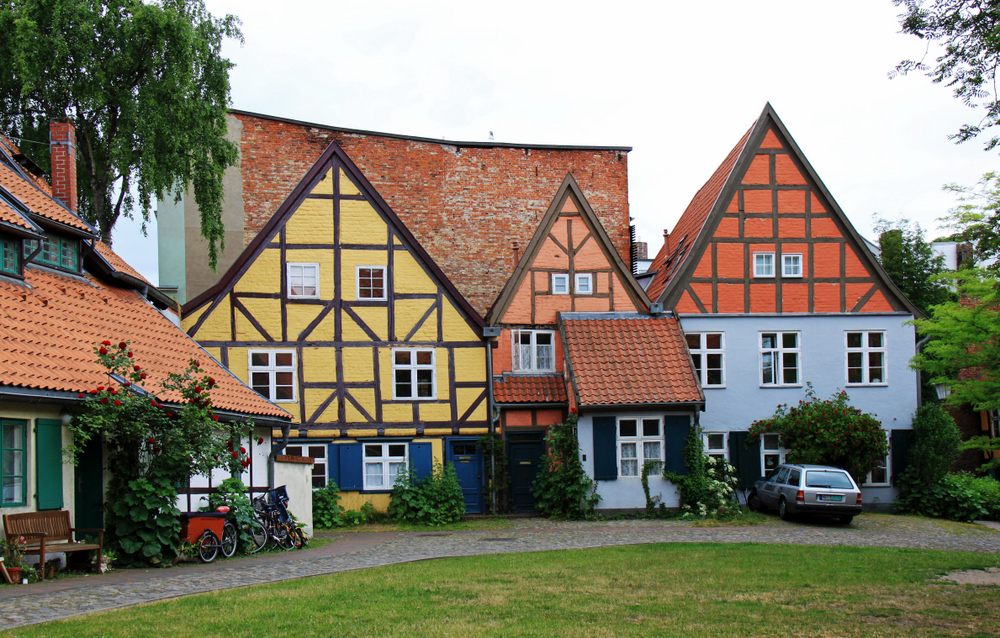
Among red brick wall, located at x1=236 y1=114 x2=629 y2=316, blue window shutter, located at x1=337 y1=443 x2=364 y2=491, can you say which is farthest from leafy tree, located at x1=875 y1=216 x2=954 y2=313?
blue window shutter, located at x1=337 y1=443 x2=364 y2=491

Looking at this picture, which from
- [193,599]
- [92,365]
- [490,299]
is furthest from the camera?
[490,299]

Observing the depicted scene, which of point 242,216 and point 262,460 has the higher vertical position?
point 242,216

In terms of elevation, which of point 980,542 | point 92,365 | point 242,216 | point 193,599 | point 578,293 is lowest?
point 980,542

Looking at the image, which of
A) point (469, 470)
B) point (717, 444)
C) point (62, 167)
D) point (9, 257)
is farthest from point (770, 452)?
point (9, 257)

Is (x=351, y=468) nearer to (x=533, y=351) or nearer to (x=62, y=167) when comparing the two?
(x=533, y=351)

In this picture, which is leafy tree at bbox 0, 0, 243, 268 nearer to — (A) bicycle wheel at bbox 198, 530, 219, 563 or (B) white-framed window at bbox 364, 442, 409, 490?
(B) white-framed window at bbox 364, 442, 409, 490

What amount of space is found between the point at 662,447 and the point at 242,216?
15999 mm

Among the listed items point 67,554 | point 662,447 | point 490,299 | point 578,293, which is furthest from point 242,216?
point 67,554

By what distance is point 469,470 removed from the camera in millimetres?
23953

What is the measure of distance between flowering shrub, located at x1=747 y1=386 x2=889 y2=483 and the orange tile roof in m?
3.43

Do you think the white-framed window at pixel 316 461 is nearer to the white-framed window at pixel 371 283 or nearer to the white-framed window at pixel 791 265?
the white-framed window at pixel 371 283

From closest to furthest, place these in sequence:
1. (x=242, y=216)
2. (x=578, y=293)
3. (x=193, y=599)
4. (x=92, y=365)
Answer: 1. (x=193, y=599)
2. (x=92, y=365)
3. (x=578, y=293)
4. (x=242, y=216)

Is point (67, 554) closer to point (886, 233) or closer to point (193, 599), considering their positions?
point (193, 599)

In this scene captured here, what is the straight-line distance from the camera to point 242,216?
3028cm
